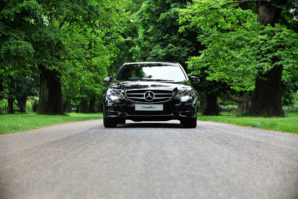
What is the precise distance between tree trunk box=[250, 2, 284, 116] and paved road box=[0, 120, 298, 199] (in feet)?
37.5

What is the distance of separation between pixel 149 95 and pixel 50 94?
15148mm

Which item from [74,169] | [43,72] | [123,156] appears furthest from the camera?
[43,72]

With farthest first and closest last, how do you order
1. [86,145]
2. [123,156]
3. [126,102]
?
[126,102] → [86,145] → [123,156]

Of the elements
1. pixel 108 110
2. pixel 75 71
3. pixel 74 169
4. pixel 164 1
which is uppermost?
→ pixel 164 1

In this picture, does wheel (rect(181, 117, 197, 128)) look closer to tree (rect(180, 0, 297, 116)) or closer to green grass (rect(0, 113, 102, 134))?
green grass (rect(0, 113, 102, 134))

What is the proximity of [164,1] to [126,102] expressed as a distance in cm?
1616

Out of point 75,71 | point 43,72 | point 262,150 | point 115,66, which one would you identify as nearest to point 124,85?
point 262,150

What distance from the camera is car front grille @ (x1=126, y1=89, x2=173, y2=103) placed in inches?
332

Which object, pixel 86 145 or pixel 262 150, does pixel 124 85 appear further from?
pixel 262 150

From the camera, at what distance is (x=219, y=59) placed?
56.7 feet

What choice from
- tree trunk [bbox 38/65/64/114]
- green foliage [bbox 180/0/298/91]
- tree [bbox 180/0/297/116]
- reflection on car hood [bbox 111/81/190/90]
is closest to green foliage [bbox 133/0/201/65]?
green foliage [bbox 180/0/298/91]

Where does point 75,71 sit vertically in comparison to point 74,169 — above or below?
above

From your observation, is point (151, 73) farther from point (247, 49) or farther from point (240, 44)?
point (240, 44)

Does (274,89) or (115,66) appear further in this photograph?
(115,66)
